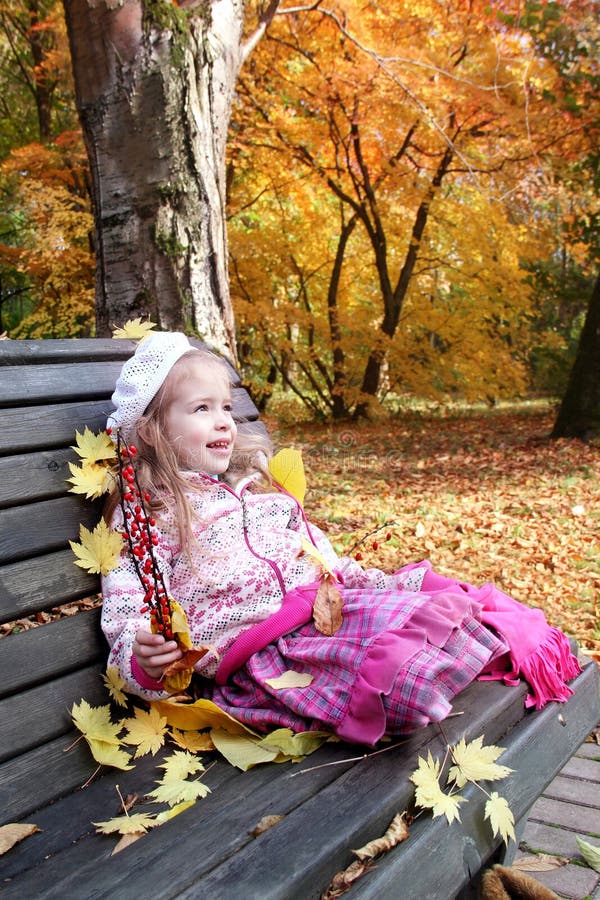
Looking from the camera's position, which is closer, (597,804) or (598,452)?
(597,804)

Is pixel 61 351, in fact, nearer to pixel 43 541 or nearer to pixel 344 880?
pixel 43 541

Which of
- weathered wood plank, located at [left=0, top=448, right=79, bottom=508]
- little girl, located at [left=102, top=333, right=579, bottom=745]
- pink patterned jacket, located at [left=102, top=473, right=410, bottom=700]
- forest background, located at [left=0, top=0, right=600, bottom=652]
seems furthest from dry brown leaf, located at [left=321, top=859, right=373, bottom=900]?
forest background, located at [left=0, top=0, right=600, bottom=652]

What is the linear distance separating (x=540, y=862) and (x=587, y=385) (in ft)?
20.9

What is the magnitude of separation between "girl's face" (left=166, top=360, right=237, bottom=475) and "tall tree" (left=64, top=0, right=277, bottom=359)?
1.57m

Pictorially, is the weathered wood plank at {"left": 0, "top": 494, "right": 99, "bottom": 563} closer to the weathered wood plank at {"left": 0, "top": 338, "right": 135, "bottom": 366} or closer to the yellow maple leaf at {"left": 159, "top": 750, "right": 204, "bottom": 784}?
the weathered wood plank at {"left": 0, "top": 338, "right": 135, "bottom": 366}

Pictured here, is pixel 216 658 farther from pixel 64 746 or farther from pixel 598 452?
pixel 598 452

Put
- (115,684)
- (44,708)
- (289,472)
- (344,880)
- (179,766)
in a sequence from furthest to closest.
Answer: (289,472), (115,684), (44,708), (179,766), (344,880)

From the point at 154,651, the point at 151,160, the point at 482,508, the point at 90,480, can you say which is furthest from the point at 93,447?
the point at 482,508

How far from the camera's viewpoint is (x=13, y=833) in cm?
140

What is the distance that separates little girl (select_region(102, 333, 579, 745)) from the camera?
1632mm

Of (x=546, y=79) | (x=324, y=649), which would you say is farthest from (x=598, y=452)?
(x=324, y=649)

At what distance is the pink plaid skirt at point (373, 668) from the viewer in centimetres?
155

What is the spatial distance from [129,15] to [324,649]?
3.21 metres

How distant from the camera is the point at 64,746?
167 cm
